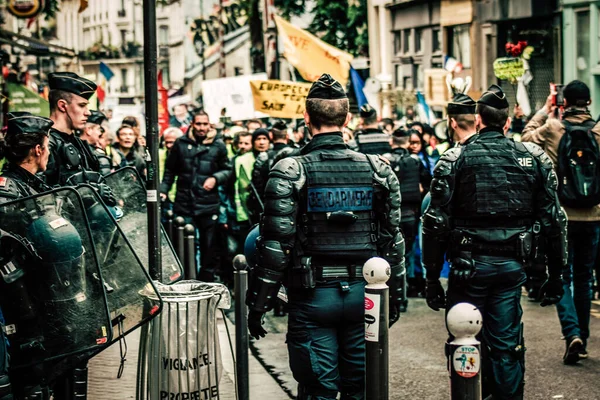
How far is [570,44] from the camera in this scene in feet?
80.7

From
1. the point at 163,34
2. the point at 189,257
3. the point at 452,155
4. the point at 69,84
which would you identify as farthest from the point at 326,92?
the point at 163,34

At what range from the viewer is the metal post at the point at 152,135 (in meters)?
6.82

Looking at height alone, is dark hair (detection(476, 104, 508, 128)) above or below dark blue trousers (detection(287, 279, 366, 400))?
above

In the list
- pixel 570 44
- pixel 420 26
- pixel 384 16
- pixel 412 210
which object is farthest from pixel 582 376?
pixel 384 16

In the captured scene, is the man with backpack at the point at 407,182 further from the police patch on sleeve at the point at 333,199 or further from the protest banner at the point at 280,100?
the police patch on sleeve at the point at 333,199

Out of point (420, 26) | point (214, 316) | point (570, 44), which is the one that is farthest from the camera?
point (420, 26)

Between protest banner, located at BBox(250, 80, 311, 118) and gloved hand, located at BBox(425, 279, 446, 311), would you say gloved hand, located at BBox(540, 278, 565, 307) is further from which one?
protest banner, located at BBox(250, 80, 311, 118)

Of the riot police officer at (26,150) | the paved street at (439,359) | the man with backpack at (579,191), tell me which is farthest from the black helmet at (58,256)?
the man with backpack at (579,191)

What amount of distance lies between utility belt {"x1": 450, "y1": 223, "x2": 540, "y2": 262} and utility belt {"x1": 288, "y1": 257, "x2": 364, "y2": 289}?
108 centimetres

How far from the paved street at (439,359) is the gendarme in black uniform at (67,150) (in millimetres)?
2404

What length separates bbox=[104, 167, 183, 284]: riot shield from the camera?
7043mm

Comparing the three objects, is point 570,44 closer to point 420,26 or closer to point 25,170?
point 420,26

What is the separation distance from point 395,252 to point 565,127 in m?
3.48

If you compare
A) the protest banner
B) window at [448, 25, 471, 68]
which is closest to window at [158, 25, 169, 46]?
window at [448, 25, 471, 68]
